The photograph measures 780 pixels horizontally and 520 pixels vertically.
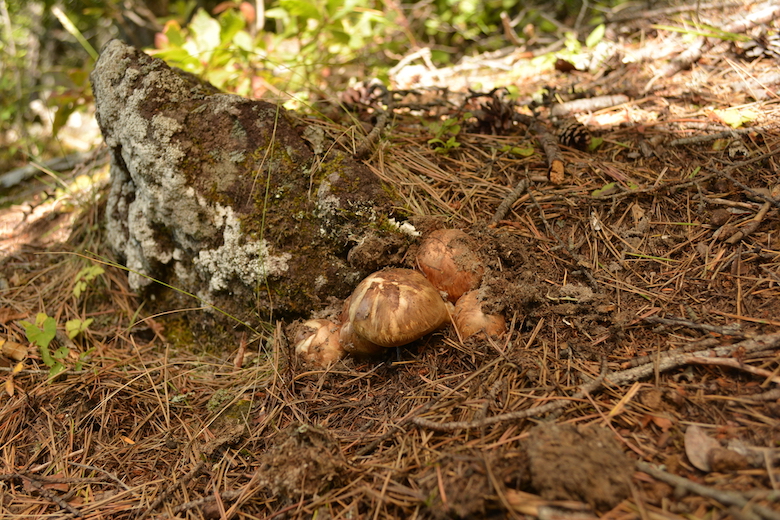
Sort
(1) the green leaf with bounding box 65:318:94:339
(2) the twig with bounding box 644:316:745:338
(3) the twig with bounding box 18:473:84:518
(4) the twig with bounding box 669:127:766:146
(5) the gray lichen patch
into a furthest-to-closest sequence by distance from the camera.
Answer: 1. (1) the green leaf with bounding box 65:318:94:339
2. (4) the twig with bounding box 669:127:766:146
3. (5) the gray lichen patch
4. (3) the twig with bounding box 18:473:84:518
5. (2) the twig with bounding box 644:316:745:338

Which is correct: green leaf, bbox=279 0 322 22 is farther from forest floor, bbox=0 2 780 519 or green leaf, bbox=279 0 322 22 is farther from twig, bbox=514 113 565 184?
twig, bbox=514 113 565 184

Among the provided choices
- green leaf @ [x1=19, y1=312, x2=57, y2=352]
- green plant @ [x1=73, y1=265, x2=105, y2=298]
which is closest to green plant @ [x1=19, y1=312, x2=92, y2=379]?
green leaf @ [x1=19, y1=312, x2=57, y2=352]

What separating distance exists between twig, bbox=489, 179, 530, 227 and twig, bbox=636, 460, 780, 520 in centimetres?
133

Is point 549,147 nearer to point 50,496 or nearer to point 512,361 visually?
point 512,361

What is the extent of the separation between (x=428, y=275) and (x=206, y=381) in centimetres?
126

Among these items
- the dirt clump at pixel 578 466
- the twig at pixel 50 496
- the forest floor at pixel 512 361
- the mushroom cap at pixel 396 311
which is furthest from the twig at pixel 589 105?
the twig at pixel 50 496

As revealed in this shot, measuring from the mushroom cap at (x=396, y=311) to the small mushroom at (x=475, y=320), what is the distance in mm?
68

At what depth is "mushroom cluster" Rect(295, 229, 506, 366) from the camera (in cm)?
196

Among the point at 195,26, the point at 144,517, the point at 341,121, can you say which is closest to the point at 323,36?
the point at 195,26

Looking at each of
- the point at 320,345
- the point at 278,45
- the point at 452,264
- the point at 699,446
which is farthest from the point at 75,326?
the point at 278,45

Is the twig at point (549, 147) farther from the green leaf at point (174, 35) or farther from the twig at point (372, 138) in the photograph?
the green leaf at point (174, 35)

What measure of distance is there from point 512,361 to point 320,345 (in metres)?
0.90

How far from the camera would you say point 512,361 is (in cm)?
189

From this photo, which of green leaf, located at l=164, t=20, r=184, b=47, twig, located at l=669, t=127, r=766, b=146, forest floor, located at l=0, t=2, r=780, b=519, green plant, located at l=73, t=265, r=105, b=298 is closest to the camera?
forest floor, located at l=0, t=2, r=780, b=519
